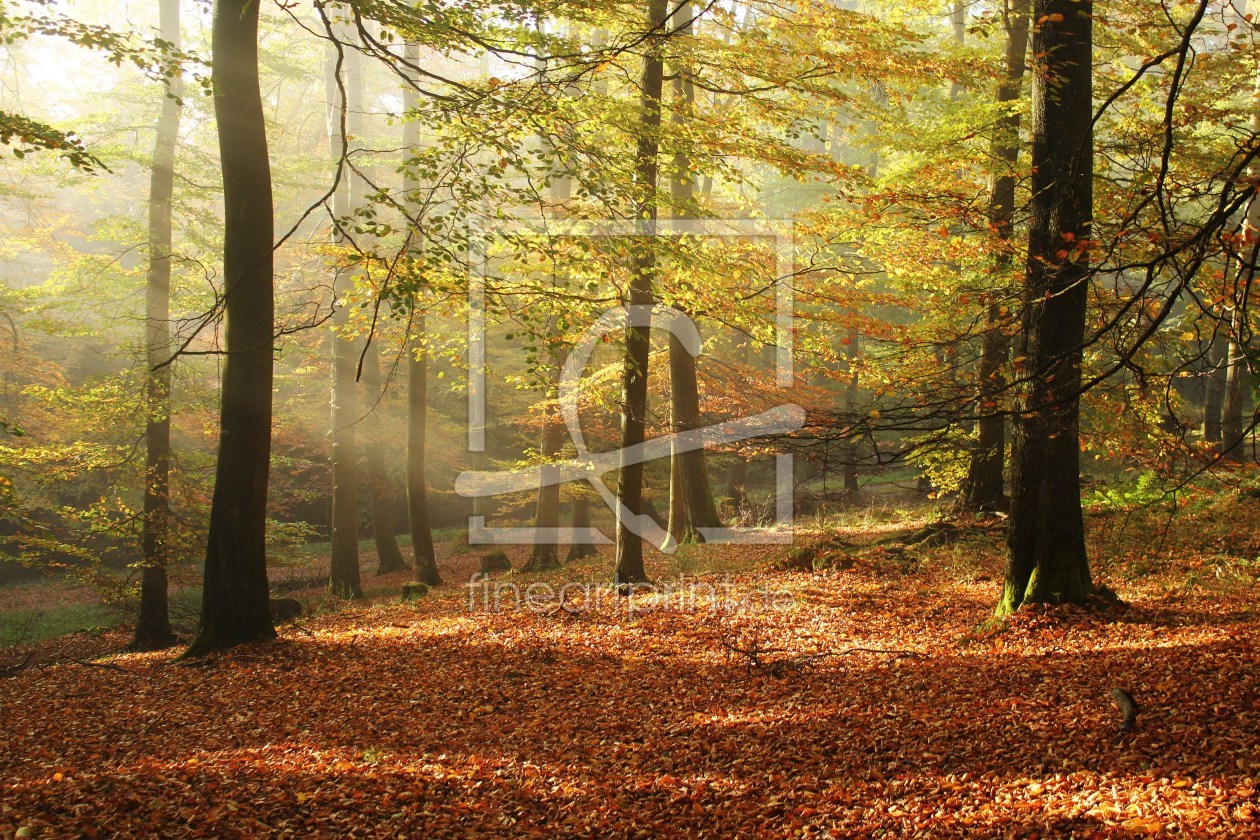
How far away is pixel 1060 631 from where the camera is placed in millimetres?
6652

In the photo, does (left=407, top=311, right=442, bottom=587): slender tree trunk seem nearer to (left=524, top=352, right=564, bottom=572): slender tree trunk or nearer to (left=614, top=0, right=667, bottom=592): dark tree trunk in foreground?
(left=524, top=352, right=564, bottom=572): slender tree trunk

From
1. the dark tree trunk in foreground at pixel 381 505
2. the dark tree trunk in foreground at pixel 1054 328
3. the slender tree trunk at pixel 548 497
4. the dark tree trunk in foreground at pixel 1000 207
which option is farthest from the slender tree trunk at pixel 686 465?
the dark tree trunk in foreground at pixel 381 505

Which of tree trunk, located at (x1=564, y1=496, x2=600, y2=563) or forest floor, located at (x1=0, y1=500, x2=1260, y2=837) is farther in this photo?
tree trunk, located at (x1=564, y1=496, x2=600, y2=563)

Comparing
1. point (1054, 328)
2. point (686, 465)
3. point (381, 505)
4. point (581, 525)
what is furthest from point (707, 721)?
point (381, 505)

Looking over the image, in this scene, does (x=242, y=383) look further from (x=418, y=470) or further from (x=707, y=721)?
(x=418, y=470)

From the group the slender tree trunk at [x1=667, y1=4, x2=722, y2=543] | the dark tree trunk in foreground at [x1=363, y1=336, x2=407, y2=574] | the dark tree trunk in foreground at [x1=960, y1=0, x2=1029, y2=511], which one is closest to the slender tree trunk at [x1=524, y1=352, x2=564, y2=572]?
the slender tree trunk at [x1=667, y1=4, x2=722, y2=543]

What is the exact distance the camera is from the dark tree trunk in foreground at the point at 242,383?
8.00m

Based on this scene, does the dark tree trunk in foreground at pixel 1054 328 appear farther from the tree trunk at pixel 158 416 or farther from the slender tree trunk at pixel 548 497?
the tree trunk at pixel 158 416

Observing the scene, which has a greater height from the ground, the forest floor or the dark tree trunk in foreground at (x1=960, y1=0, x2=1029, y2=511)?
the dark tree trunk in foreground at (x1=960, y1=0, x2=1029, y2=511)

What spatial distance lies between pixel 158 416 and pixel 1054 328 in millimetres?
12114

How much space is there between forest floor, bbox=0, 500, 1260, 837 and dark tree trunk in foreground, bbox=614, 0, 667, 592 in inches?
39.4

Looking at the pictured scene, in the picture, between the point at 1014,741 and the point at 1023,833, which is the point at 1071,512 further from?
the point at 1023,833

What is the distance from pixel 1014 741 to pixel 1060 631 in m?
2.12

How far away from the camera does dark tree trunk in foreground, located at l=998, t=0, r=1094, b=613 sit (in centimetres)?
647
